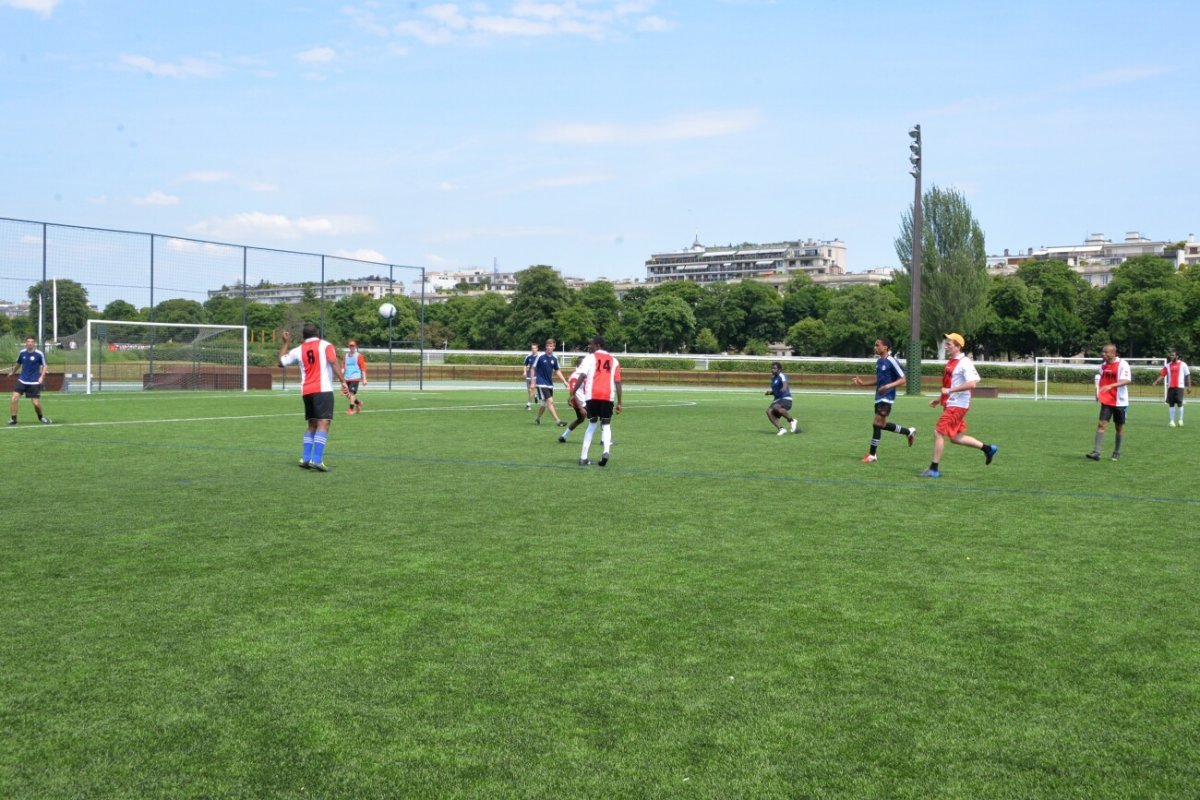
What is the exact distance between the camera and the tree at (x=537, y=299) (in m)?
122

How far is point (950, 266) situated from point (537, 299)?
5405 centimetres

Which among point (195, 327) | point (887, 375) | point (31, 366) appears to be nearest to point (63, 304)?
point (195, 327)

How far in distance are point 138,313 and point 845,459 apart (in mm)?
28920

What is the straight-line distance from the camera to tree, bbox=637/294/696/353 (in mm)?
A: 129625

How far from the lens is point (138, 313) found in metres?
37.0

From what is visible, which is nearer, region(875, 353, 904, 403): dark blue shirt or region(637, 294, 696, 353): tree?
region(875, 353, 904, 403): dark blue shirt

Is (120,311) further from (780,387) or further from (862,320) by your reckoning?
(862,320)

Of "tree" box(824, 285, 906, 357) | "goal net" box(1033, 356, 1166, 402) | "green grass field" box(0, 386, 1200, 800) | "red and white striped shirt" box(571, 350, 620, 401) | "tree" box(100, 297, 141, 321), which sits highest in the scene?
"tree" box(824, 285, 906, 357)

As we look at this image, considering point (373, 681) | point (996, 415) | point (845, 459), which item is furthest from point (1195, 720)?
point (996, 415)

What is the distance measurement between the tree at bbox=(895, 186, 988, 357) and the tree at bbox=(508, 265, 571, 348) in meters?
49.6

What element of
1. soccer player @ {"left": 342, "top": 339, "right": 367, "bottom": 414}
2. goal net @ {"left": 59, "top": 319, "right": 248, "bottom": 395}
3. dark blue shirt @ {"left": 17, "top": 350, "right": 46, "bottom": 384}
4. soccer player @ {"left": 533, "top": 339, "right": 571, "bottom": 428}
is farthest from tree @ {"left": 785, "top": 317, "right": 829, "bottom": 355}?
dark blue shirt @ {"left": 17, "top": 350, "right": 46, "bottom": 384}

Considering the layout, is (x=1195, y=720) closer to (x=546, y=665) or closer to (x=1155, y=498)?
(x=546, y=665)

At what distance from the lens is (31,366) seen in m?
21.3

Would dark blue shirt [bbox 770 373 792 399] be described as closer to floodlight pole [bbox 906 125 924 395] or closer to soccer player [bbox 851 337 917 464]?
soccer player [bbox 851 337 917 464]
